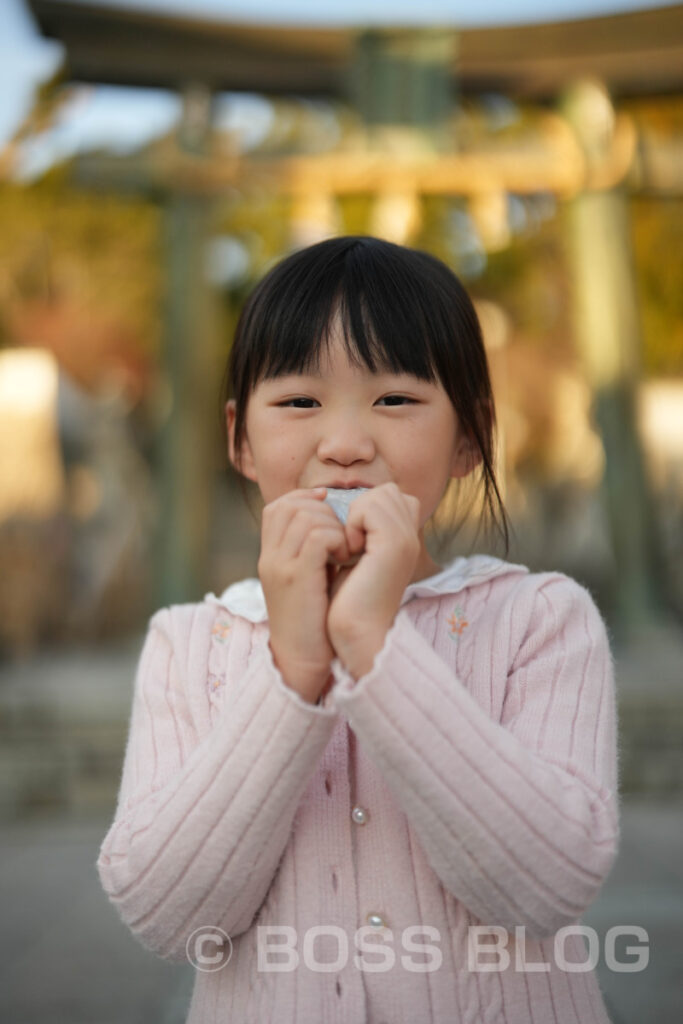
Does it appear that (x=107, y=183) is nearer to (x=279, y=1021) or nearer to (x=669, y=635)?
(x=669, y=635)

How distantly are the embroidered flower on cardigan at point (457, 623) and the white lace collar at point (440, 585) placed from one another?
0.08 feet

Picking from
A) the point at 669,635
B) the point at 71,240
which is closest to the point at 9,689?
the point at 669,635

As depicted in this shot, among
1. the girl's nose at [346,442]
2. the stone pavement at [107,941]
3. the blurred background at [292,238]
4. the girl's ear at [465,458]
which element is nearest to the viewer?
the girl's nose at [346,442]

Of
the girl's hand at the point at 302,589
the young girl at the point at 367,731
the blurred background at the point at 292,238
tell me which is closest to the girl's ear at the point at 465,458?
the young girl at the point at 367,731

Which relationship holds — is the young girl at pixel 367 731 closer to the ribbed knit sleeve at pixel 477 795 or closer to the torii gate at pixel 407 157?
the ribbed knit sleeve at pixel 477 795

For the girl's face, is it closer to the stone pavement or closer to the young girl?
the young girl

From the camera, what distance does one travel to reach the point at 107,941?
103 inches

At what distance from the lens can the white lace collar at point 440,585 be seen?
1.11m

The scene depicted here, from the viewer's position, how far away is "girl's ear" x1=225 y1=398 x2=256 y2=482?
1212 millimetres

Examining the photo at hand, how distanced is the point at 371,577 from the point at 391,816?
0.95ft

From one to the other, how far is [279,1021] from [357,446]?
0.59 metres

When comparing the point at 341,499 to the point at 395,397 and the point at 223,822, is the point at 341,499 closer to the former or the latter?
the point at 395,397

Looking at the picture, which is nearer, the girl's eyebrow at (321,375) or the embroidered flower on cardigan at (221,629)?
the girl's eyebrow at (321,375)

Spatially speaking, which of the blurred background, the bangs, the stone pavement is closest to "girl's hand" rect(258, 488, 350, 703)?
the bangs
